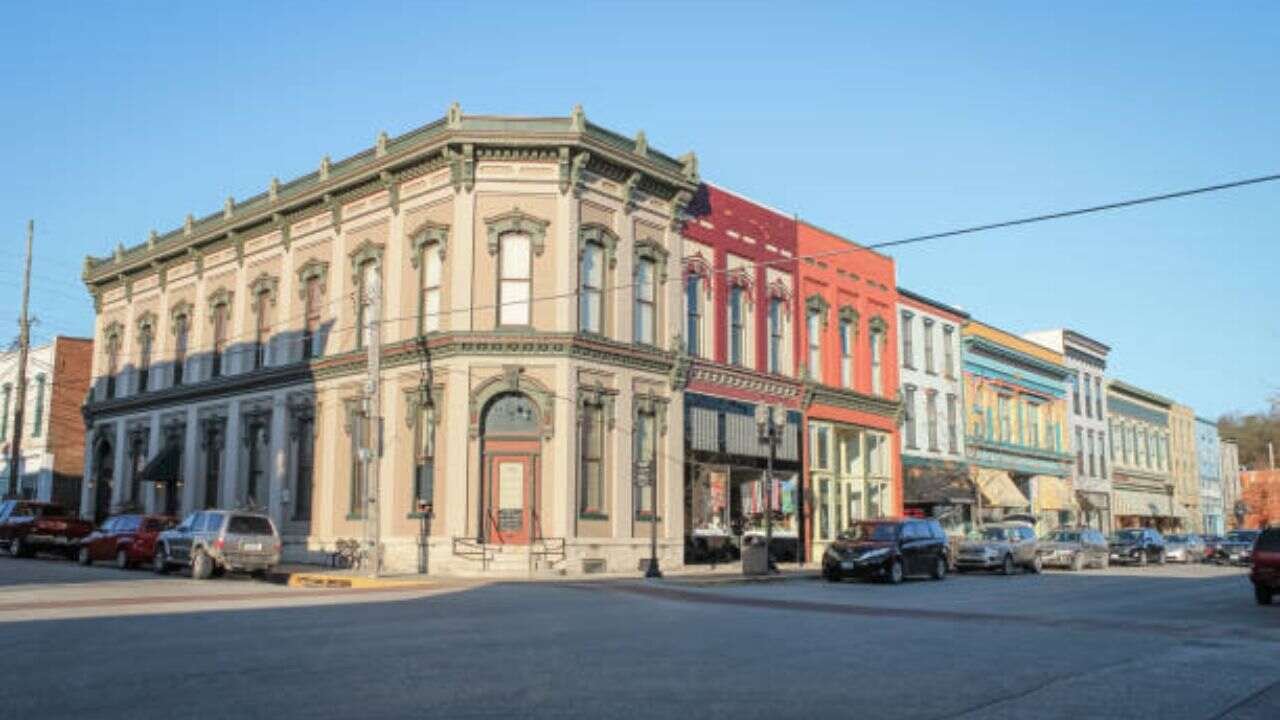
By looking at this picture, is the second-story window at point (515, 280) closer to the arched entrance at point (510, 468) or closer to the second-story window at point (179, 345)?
the arched entrance at point (510, 468)

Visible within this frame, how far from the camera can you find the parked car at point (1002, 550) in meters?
33.8

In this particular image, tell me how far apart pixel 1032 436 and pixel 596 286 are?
108ft

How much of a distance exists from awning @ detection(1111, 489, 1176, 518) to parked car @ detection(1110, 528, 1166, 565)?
738 inches

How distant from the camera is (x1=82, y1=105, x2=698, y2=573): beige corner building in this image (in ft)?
93.5

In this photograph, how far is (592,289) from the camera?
3028 cm

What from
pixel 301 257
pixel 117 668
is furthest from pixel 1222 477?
pixel 117 668

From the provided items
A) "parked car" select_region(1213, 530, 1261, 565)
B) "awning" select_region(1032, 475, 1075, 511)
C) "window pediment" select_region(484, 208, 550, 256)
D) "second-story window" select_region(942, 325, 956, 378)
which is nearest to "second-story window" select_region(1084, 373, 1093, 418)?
"awning" select_region(1032, 475, 1075, 511)

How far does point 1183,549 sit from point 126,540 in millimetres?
43130

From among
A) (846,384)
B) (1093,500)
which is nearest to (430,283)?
(846,384)

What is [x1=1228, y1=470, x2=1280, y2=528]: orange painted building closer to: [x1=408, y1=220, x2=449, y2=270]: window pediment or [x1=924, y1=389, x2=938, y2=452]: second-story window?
[x1=924, y1=389, x2=938, y2=452]: second-story window

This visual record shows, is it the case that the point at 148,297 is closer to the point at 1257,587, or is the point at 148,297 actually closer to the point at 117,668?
the point at 117,668

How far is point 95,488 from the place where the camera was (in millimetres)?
45188

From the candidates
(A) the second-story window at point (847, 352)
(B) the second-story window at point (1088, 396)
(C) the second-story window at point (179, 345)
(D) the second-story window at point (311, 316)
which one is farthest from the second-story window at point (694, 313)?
(B) the second-story window at point (1088, 396)

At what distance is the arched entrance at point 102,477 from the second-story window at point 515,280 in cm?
2437
